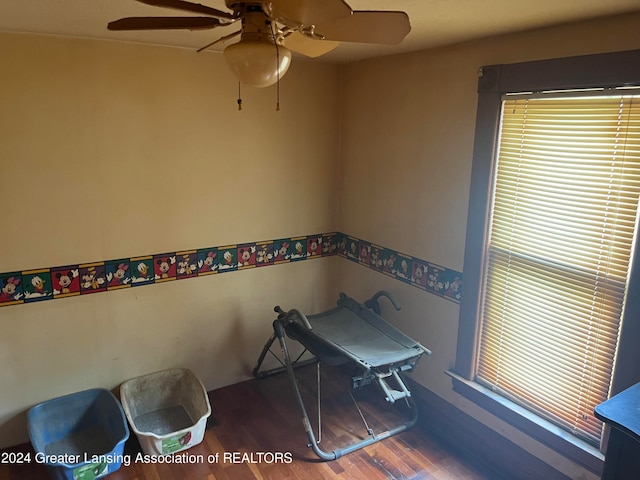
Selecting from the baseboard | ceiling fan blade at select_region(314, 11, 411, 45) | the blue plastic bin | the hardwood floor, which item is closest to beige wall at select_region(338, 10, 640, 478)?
the baseboard

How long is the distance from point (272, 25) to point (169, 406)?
2494 mm

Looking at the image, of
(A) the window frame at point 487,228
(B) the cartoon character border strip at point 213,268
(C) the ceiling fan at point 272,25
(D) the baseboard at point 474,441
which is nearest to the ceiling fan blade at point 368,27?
(C) the ceiling fan at point 272,25

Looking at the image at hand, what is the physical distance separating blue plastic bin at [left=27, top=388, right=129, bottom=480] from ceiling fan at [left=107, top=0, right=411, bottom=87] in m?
2.04

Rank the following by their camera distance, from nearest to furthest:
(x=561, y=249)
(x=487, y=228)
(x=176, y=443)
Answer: (x=561, y=249) → (x=487, y=228) → (x=176, y=443)

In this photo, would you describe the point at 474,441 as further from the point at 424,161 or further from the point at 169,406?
the point at 169,406

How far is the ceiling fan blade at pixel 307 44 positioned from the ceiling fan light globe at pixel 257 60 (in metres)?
0.24

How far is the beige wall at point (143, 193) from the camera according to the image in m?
2.46

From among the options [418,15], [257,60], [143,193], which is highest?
[418,15]

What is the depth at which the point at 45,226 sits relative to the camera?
252 cm

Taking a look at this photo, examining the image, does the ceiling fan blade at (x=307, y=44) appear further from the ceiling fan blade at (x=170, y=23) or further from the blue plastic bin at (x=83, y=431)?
the blue plastic bin at (x=83, y=431)

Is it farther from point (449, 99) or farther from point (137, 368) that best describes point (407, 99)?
point (137, 368)

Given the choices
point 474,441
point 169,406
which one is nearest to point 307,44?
point 474,441

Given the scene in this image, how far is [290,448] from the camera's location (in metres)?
2.69

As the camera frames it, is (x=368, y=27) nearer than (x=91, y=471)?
Yes
